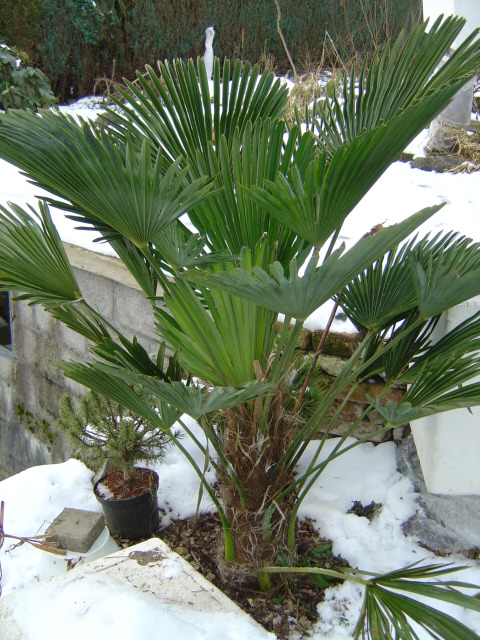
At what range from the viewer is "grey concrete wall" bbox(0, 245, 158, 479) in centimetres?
366

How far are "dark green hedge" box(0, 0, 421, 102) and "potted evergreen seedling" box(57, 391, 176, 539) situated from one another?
19.4 ft

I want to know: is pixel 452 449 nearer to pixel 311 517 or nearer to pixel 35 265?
pixel 311 517

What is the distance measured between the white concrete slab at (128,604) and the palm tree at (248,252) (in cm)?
27

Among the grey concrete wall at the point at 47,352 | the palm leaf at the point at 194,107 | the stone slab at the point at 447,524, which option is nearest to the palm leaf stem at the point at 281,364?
the palm leaf at the point at 194,107

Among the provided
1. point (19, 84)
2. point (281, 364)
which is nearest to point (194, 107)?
point (281, 364)

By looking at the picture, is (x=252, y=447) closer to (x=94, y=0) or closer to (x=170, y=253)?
(x=170, y=253)

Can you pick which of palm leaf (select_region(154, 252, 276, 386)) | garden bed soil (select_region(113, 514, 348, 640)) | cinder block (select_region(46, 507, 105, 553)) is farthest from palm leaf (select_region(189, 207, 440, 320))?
cinder block (select_region(46, 507, 105, 553))

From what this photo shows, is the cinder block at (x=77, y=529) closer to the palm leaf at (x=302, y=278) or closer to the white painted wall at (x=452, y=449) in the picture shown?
the white painted wall at (x=452, y=449)

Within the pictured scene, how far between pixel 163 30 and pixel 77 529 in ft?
23.2

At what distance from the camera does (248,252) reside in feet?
4.90

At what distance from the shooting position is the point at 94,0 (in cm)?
749

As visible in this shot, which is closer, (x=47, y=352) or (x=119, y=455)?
(x=119, y=455)

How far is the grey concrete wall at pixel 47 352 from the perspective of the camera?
366 centimetres

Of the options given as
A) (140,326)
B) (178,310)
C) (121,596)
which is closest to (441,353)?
(178,310)
